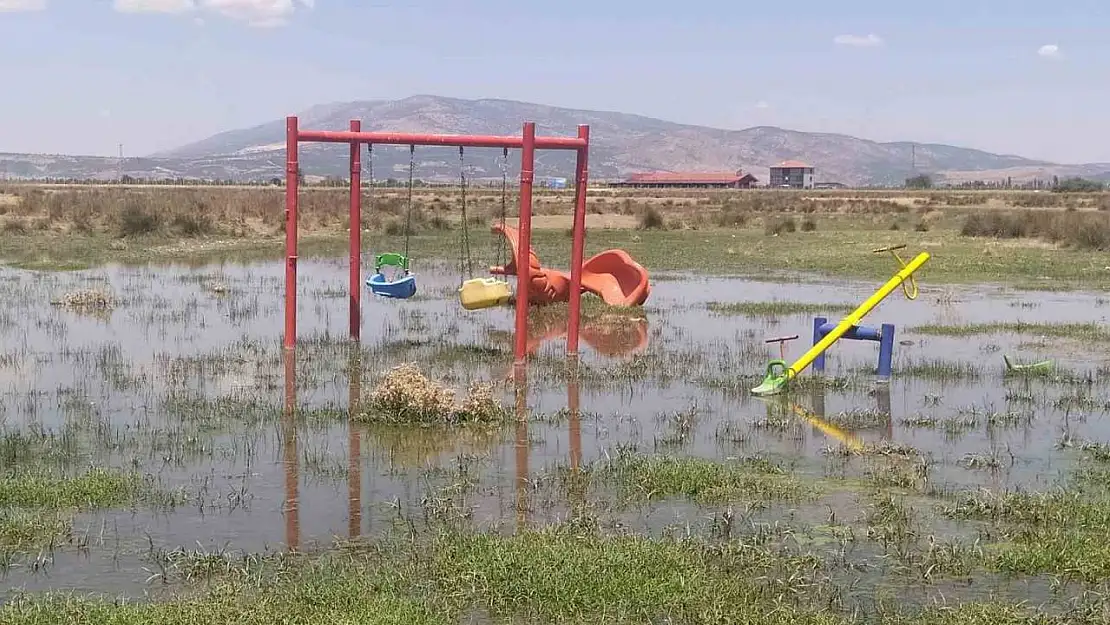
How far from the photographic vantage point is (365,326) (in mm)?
19562

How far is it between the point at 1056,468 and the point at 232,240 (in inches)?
1310

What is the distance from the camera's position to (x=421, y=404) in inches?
467

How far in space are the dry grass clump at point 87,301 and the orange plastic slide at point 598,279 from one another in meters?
6.88

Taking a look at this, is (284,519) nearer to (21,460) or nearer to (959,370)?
(21,460)

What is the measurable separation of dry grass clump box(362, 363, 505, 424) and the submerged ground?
4.6 inches

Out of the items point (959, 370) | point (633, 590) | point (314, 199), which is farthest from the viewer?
point (314, 199)

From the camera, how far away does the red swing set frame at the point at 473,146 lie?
51.3 ft

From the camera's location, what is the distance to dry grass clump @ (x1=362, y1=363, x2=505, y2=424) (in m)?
11.9

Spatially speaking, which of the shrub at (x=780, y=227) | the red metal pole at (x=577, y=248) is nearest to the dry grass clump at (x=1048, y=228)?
the shrub at (x=780, y=227)

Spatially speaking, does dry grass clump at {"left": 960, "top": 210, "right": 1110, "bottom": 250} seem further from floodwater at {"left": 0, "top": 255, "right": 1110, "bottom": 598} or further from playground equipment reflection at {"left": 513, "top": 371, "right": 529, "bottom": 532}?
playground equipment reflection at {"left": 513, "top": 371, "right": 529, "bottom": 532}

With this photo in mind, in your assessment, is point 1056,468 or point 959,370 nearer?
point 1056,468

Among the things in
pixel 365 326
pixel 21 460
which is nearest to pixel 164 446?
pixel 21 460

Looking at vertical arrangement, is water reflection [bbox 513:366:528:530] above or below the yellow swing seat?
below

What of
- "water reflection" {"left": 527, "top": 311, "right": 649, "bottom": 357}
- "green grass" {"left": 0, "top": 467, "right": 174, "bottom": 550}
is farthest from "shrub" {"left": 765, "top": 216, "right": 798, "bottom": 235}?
"green grass" {"left": 0, "top": 467, "right": 174, "bottom": 550}
